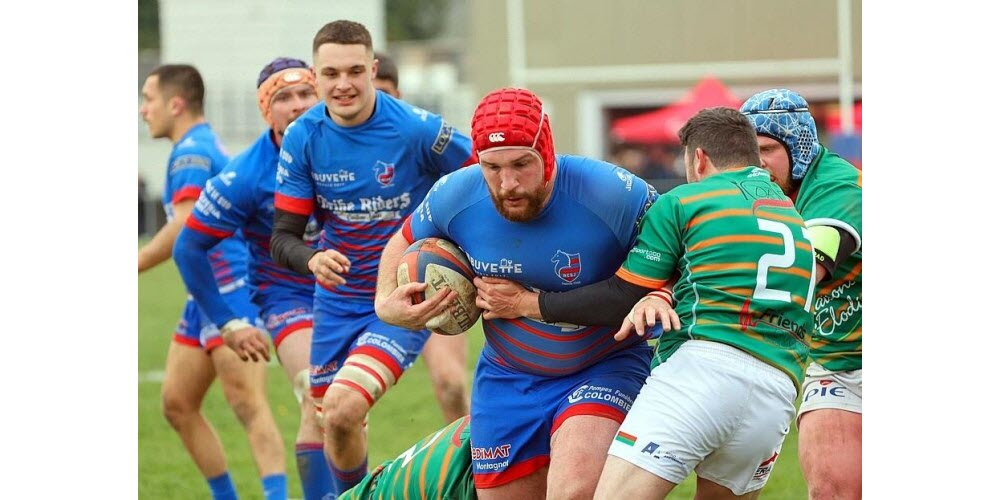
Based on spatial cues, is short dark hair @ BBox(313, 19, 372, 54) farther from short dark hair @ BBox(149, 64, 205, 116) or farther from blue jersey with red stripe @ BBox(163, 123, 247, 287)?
short dark hair @ BBox(149, 64, 205, 116)

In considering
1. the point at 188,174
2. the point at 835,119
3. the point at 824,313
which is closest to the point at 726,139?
the point at 824,313

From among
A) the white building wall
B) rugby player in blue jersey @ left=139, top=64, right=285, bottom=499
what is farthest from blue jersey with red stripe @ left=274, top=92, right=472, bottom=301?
the white building wall

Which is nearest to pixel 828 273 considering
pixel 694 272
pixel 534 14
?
pixel 694 272

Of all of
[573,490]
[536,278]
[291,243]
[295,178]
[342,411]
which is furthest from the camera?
[295,178]

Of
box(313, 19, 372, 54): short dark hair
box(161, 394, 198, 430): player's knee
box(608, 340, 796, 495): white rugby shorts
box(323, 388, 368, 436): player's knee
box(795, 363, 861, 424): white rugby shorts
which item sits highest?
box(313, 19, 372, 54): short dark hair

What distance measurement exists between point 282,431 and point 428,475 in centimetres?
530

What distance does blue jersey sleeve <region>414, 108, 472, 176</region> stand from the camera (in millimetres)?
6273

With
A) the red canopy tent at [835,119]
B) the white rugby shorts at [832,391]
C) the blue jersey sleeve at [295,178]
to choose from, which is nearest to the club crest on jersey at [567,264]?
the white rugby shorts at [832,391]

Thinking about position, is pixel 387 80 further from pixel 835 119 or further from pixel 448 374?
pixel 835 119

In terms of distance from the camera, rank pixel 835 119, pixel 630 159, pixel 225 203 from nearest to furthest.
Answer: pixel 225 203 < pixel 835 119 < pixel 630 159

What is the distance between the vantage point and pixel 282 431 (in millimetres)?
10109

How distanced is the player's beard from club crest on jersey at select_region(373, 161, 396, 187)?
1.69 m

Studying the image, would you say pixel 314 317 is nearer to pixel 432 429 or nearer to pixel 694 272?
pixel 694 272
